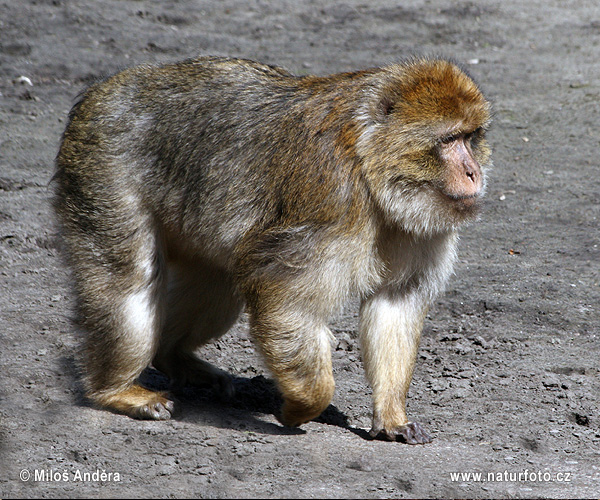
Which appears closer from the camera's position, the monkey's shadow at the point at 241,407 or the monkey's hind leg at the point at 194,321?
the monkey's shadow at the point at 241,407

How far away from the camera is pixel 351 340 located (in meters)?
6.36

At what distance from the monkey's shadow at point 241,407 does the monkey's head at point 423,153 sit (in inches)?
54.8

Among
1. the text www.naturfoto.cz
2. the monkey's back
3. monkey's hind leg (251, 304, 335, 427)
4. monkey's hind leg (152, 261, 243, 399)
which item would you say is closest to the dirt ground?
the text www.naturfoto.cz

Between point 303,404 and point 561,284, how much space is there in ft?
9.62

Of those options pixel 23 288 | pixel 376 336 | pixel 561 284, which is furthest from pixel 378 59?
pixel 376 336

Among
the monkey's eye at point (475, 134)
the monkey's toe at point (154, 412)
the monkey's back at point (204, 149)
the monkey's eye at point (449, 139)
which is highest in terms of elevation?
the monkey's eye at point (475, 134)

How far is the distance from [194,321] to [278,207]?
1333 millimetres

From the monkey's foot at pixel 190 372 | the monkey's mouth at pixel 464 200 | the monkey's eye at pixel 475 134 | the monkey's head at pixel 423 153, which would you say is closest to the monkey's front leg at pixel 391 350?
the monkey's head at pixel 423 153

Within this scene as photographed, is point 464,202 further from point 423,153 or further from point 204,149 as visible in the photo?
point 204,149

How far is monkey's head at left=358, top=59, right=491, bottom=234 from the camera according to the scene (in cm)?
455

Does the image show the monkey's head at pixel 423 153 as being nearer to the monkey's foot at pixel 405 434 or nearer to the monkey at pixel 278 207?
the monkey at pixel 278 207

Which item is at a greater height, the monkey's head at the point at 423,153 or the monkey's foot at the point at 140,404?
the monkey's head at the point at 423,153

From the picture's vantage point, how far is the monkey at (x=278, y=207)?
457 cm

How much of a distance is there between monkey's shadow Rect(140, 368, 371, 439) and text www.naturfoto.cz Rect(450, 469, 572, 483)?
708mm
